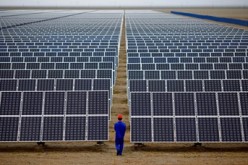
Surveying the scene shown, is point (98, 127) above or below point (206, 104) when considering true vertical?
below

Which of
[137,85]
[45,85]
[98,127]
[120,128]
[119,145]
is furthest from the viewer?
[137,85]

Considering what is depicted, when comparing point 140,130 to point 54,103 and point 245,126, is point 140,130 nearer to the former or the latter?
point 54,103

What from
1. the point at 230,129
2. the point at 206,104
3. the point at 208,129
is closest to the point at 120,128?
the point at 208,129

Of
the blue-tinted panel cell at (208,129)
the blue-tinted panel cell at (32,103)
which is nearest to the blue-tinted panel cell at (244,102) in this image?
the blue-tinted panel cell at (208,129)

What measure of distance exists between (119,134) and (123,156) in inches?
27.4

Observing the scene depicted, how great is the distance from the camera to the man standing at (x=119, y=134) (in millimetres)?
11555

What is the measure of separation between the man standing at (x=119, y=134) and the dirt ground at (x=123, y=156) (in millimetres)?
275

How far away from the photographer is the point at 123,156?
38.7ft

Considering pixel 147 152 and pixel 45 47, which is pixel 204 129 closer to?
pixel 147 152

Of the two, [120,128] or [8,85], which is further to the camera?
[8,85]

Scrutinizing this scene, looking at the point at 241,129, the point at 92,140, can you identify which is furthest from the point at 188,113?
the point at 92,140

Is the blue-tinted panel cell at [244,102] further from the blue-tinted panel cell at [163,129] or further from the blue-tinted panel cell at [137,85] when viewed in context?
the blue-tinted panel cell at [137,85]

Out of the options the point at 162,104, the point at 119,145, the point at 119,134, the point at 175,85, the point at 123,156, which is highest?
the point at 175,85

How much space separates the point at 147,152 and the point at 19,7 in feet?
601
